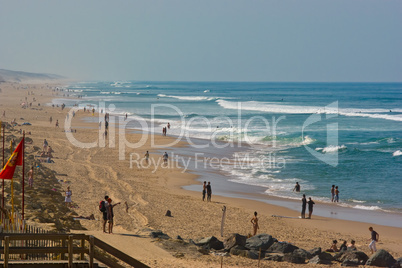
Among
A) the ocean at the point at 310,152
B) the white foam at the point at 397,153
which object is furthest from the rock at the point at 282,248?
the white foam at the point at 397,153

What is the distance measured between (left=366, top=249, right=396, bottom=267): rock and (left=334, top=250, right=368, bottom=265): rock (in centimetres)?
22

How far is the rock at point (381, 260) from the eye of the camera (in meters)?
13.9

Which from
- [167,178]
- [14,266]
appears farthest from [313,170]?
[14,266]

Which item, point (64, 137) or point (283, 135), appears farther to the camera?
point (283, 135)

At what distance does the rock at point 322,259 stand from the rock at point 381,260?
108 cm

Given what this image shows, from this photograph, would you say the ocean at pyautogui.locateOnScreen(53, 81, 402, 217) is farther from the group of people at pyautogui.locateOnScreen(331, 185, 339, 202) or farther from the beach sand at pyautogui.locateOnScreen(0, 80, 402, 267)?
the beach sand at pyautogui.locateOnScreen(0, 80, 402, 267)

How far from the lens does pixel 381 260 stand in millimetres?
13891

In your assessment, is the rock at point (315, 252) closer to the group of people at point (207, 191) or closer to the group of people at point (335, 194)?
the group of people at point (207, 191)

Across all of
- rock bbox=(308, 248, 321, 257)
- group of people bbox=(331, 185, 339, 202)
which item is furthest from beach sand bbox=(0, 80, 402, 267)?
group of people bbox=(331, 185, 339, 202)

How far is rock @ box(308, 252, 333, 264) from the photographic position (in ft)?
45.9

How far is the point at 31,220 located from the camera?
12.8 m

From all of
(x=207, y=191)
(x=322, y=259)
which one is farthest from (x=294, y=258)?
(x=207, y=191)

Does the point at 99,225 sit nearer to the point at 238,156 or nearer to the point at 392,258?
the point at 392,258

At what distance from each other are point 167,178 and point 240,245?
44.4ft
